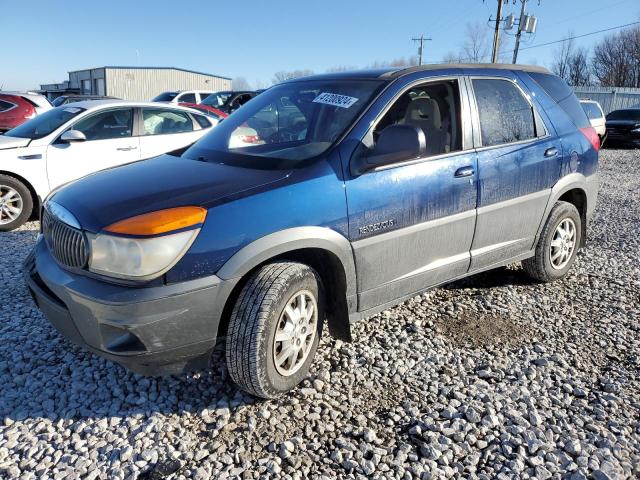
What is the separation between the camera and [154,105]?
7.31 metres

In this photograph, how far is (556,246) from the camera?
442 centimetres

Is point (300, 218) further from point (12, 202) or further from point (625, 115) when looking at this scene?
point (625, 115)

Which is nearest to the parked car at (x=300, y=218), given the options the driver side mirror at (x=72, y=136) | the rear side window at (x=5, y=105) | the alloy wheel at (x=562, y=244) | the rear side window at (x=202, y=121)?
the alloy wheel at (x=562, y=244)

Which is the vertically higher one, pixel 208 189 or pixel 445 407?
Answer: pixel 208 189

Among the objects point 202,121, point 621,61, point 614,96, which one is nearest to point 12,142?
point 202,121

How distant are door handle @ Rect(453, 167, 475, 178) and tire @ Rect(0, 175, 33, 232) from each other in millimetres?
5348

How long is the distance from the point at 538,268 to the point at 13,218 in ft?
19.5

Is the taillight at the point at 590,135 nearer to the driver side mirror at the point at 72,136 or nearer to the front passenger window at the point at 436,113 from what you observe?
the front passenger window at the point at 436,113

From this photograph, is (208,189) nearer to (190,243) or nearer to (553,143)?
(190,243)

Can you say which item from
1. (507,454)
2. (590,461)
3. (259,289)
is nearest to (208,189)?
(259,289)

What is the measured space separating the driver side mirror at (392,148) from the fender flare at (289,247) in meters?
0.44

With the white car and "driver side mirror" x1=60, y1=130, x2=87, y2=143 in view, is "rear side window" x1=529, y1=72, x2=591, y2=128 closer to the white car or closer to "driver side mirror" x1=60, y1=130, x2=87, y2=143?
the white car

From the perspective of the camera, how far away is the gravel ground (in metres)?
2.33

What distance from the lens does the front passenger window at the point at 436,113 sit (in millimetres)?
3426
